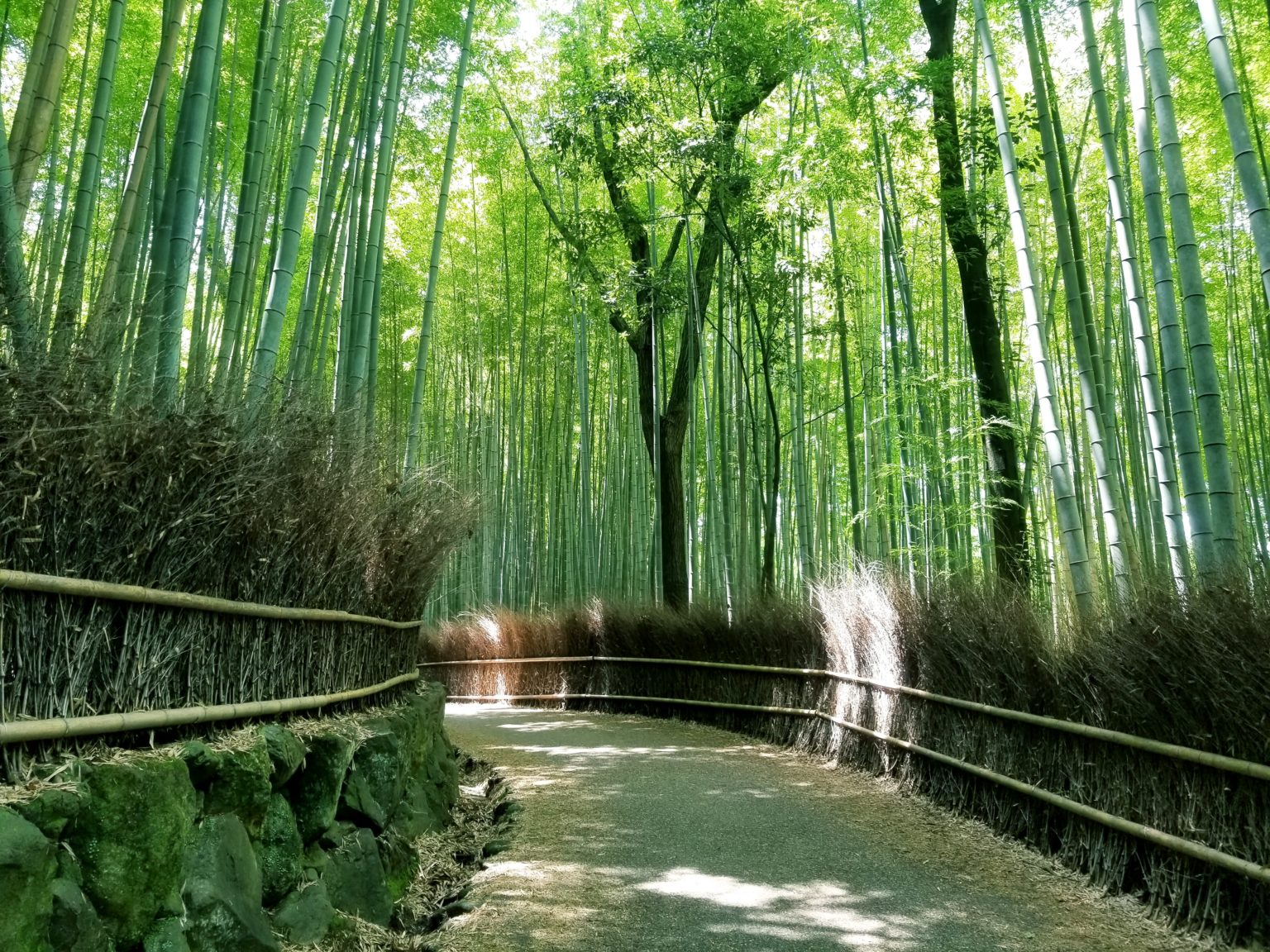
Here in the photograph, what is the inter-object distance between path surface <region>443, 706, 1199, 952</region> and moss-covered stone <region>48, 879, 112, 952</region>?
1216mm

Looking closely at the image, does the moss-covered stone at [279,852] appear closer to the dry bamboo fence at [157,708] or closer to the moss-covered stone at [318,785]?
the moss-covered stone at [318,785]

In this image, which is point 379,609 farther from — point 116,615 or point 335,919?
point 116,615

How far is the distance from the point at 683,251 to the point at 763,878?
8.11 metres

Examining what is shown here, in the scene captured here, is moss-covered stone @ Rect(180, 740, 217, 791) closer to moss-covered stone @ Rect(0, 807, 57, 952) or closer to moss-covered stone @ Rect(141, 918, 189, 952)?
moss-covered stone @ Rect(141, 918, 189, 952)

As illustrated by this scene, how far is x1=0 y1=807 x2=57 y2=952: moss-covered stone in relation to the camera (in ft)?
4.49

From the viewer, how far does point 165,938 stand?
174 centimetres

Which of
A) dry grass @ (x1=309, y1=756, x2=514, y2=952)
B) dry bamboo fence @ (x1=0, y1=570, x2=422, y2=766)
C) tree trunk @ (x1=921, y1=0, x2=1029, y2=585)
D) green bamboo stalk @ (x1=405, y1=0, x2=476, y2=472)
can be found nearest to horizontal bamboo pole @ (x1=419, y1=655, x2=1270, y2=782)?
tree trunk @ (x1=921, y1=0, x2=1029, y2=585)

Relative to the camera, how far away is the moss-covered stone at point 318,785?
261 cm

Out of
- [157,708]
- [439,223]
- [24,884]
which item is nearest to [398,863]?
[157,708]

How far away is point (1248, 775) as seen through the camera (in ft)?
7.57

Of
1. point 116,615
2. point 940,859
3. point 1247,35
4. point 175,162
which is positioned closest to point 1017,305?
point 1247,35

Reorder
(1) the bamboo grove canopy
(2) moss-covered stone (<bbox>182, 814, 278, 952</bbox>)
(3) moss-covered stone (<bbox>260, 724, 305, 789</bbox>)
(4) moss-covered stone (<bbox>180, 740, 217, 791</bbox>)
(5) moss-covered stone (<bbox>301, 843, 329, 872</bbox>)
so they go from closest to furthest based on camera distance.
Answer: (2) moss-covered stone (<bbox>182, 814, 278, 952</bbox>)
(4) moss-covered stone (<bbox>180, 740, 217, 791</bbox>)
(3) moss-covered stone (<bbox>260, 724, 305, 789</bbox>)
(5) moss-covered stone (<bbox>301, 843, 329, 872</bbox>)
(1) the bamboo grove canopy

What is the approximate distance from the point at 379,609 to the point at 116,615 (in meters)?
2.12

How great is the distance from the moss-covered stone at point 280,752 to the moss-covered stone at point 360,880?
383mm
